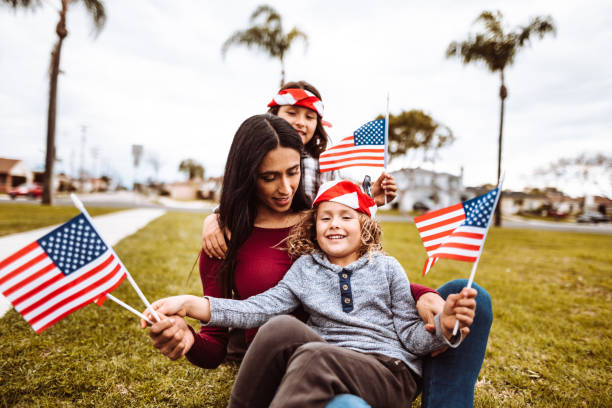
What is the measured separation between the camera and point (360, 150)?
2781 mm

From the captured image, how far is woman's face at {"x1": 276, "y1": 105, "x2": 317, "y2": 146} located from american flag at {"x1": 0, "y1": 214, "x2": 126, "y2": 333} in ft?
5.65

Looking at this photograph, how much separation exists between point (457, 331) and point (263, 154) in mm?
1212

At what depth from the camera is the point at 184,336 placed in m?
1.58

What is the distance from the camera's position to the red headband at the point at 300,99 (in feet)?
9.33

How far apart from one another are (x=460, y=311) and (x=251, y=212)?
124 centimetres

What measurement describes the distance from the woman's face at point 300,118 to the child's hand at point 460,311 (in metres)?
1.75

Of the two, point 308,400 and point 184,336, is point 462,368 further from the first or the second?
point 184,336

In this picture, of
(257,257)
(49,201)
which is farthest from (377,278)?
(49,201)

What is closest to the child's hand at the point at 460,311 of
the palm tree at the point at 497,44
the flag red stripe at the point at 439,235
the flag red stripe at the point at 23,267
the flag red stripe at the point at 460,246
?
the flag red stripe at the point at 460,246

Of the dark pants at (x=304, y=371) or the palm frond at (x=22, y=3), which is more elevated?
the palm frond at (x=22, y=3)

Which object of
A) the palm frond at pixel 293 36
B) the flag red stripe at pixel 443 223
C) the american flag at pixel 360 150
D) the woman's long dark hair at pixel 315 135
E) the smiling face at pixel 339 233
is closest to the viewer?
the flag red stripe at pixel 443 223

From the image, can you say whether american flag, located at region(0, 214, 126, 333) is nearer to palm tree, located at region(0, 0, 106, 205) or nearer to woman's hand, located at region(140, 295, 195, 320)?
woman's hand, located at region(140, 295, 195, 320)

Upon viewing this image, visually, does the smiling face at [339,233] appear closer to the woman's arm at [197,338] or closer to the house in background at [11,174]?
the woman's arm at [197,338]

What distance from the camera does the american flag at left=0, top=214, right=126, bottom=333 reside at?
52.9 inches
